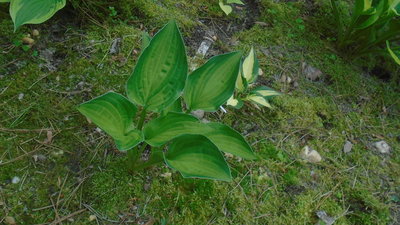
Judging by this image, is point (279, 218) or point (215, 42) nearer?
point (279, 218)

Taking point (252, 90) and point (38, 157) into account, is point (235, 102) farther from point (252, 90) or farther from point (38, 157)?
point (38, 157)

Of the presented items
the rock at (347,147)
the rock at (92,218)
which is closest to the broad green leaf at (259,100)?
the rock at (347,147)

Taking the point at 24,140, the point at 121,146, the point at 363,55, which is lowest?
the point at 24,140

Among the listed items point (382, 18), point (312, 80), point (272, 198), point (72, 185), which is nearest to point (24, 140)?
point (72, 185)

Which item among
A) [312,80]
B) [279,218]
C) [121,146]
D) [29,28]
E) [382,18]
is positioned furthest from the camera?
[312,80]

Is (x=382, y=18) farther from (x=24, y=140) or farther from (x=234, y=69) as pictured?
(x=24, y=140)

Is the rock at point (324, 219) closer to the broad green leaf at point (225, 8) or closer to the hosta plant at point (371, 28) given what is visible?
the hosta plant at point (371, 28)

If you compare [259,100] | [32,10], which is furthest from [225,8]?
[32,10]

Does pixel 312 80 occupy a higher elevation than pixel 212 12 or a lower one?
lower
